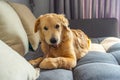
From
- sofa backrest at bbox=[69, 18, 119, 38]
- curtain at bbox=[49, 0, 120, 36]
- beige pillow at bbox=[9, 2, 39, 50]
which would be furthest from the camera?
curtain at bbox=[49, 0, 120, 36]

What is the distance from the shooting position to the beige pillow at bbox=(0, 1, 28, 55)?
160 cm

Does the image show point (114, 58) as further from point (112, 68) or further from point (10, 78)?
point (10, 78)

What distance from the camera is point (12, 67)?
958 mm

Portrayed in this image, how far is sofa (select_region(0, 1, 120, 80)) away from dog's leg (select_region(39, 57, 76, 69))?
4 cm

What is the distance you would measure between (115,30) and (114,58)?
99 cm

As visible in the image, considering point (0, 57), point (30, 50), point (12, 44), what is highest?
point (0, 57)

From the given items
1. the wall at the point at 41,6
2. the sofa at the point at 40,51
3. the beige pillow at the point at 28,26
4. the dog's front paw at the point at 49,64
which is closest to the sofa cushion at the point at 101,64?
the sofa at the point at 40,51

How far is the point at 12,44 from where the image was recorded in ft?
5.32

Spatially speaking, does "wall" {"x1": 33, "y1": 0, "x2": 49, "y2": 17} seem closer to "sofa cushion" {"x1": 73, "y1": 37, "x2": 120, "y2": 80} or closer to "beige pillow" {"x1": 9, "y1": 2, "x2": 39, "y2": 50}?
"beige pillow" {"x1": 9, "y1": 2, "x2": 39, "y2": 50}

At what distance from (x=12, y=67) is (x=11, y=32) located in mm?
693

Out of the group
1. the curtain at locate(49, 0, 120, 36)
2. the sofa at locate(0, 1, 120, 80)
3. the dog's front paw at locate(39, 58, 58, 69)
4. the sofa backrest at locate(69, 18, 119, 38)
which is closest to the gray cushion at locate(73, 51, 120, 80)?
the sofa at locate(0, 1, 120, 80)

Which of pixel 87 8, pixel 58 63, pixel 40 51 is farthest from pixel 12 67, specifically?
pixel 87 8

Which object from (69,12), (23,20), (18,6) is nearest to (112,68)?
(23,20)

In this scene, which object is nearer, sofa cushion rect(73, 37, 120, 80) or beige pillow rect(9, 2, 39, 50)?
sofa cushion rect(73, 37, 120, 80)
